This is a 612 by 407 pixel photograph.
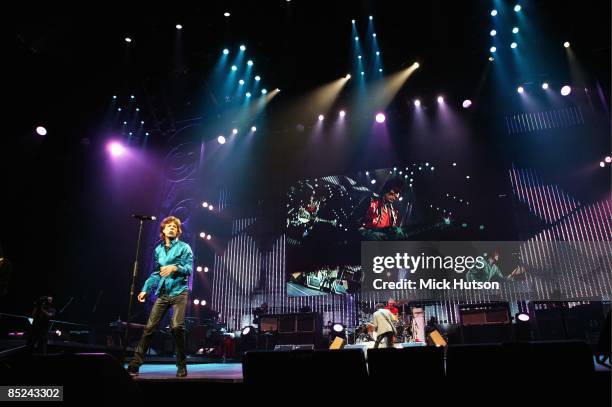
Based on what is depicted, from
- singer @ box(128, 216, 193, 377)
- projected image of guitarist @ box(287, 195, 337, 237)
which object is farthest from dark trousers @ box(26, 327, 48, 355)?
projected image of guitarist @ box(287, 195, 337, 237)

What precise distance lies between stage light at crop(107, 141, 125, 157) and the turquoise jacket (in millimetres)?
7493

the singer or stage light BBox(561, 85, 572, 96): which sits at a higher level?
stage light BBox(561, 85, 572, 96)

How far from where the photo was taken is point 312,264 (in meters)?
11.3

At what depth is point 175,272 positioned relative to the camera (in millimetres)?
4117

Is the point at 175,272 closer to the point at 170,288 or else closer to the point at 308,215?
the point at 170,288

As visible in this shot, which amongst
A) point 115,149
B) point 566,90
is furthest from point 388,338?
point 115,149

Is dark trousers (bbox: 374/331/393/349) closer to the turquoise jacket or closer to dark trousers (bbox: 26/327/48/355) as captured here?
the turquoise jacket

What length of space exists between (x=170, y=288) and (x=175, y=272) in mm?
172

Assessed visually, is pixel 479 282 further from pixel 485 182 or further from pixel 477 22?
pixel 477 22

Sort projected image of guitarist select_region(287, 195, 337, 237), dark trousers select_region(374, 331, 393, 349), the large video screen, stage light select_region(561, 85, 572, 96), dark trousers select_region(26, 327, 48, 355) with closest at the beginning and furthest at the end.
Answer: dark trousers select_region(26, 327, 48, 355) → dark trousers select_region(374, 331, 393, 349) → stage light select_region(561, 85, 572, 96) → the large video screen → projected image of guitarist select_region(287, 195, 337, 237)

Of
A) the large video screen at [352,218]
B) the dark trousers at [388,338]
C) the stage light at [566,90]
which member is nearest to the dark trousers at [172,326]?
the dark trousers at [388,338]

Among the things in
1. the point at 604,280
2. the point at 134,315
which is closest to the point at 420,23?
the point at 604,280

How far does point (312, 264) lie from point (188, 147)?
5.37 meters

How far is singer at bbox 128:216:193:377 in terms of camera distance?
153 inches
